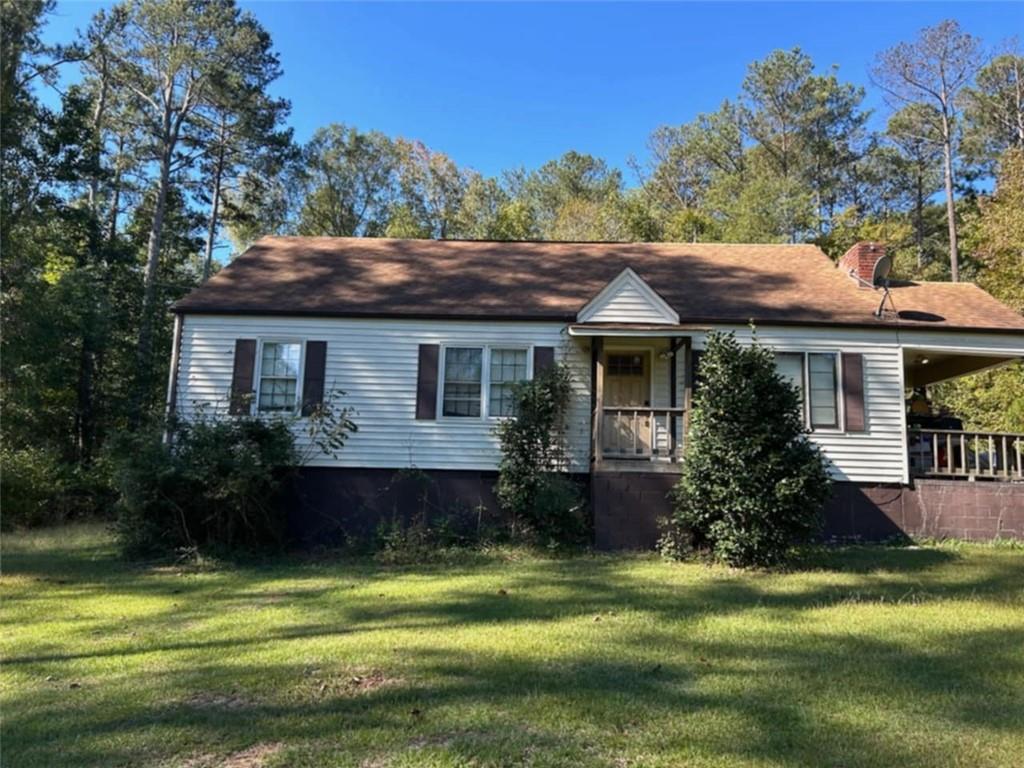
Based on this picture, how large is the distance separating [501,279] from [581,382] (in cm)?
300

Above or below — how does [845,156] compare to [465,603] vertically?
above

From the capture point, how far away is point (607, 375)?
12414mm

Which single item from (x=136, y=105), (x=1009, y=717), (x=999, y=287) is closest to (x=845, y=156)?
(x=999, y=287)

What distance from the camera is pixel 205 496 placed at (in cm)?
968

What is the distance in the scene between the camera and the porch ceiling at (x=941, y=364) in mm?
11672

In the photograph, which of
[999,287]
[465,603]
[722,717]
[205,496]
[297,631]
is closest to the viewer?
[722,717]

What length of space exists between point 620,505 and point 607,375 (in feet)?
9.31

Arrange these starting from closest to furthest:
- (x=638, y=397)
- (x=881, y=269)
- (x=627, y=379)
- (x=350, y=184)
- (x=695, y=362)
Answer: (x=695, y=362) → (x=881, y=269) → (x=638, y=397) → (x=627, y=379) → (x=350, y=184)

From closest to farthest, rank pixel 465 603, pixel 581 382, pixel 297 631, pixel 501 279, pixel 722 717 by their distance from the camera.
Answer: pixel 722 717 → pixel 297 631 → pixel 465 603 → pixel 581 382 → pixel 501 279

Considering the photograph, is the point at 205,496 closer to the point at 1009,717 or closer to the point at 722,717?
the point at 722,717

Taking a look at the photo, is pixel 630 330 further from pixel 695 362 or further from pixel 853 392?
pixel 853 392

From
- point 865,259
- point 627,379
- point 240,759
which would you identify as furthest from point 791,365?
point 240,759

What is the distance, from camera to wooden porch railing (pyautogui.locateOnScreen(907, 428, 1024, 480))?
35.9 feet

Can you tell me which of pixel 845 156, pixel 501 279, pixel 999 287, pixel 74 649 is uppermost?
pixel 845 156
